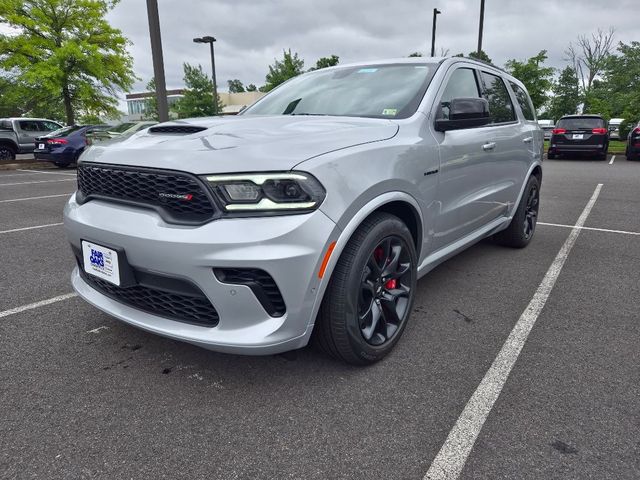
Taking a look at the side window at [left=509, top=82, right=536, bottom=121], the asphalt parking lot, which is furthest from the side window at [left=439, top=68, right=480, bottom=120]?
the asphalt parking lot

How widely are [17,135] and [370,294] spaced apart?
1762 cm

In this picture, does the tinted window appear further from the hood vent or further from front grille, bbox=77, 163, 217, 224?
front grille, bbox=77, 163, 217, 224

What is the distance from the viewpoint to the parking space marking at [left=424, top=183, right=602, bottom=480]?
5.80 feet

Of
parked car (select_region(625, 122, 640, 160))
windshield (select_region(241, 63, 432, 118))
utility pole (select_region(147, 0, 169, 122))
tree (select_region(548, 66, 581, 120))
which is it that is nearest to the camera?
windshield (select_region(241, 63, 432, 118))

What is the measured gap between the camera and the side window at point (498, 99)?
3806 mm

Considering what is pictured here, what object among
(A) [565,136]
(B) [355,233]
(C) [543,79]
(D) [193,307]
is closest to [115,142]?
(D) [193,307]

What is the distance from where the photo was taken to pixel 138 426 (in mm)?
1980

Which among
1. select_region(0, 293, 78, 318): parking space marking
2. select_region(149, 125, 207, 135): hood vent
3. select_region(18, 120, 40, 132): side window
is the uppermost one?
select_region(18, 120, 40, 132): side window

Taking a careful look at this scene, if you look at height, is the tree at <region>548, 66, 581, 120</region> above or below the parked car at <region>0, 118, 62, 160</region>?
above

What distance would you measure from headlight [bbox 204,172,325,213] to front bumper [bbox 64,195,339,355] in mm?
49

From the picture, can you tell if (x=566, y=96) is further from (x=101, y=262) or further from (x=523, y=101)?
(x=101, y=262)

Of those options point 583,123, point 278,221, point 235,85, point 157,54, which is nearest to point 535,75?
point 583,123

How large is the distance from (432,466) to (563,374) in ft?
3.40

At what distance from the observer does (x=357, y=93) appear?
3.09 meters
